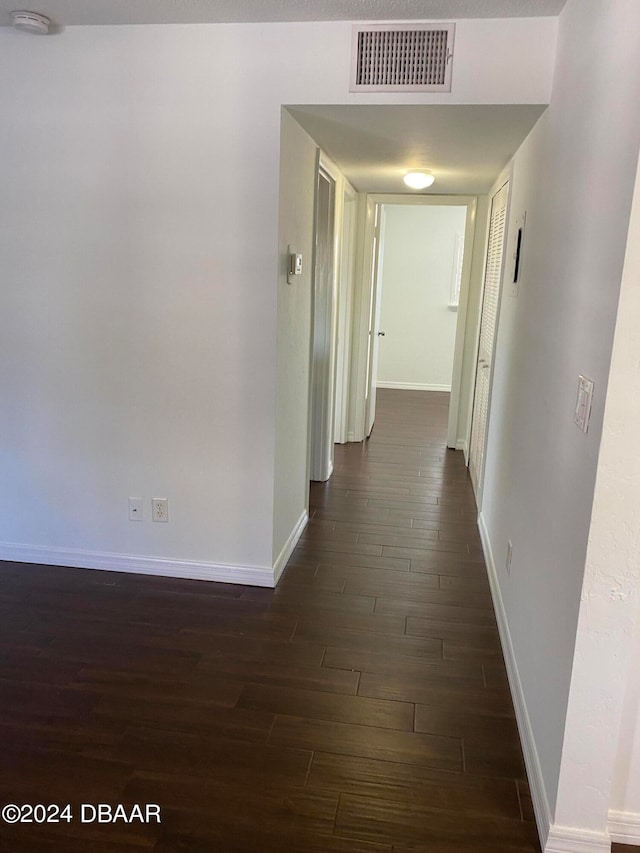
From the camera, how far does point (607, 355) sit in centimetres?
138

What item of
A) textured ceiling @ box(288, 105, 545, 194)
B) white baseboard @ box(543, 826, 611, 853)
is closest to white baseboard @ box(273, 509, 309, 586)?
white baseboard @ box(543, 826, 611, 853)

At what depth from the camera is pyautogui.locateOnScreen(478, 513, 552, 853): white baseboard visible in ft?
5.49

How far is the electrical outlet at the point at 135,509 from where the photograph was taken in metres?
3.02

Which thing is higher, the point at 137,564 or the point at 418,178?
the point at 418,178

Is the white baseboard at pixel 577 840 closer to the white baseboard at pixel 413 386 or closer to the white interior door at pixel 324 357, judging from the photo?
the white interior door at pixel 324 357

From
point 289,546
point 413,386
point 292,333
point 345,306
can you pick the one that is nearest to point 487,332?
point 345,306

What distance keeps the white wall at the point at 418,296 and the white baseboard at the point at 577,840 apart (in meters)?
6.96

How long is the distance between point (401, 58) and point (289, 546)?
229 centimetres

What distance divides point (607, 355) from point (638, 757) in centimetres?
105

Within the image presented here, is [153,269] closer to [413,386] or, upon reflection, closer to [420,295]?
[420,295]

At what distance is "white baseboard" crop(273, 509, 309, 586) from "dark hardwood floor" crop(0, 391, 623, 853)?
2.3 inches

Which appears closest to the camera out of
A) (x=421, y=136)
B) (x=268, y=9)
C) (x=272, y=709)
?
(x=272, y=709)

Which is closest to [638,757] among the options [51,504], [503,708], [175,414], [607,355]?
[503,708]

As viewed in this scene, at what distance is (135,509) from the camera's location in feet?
9.93
